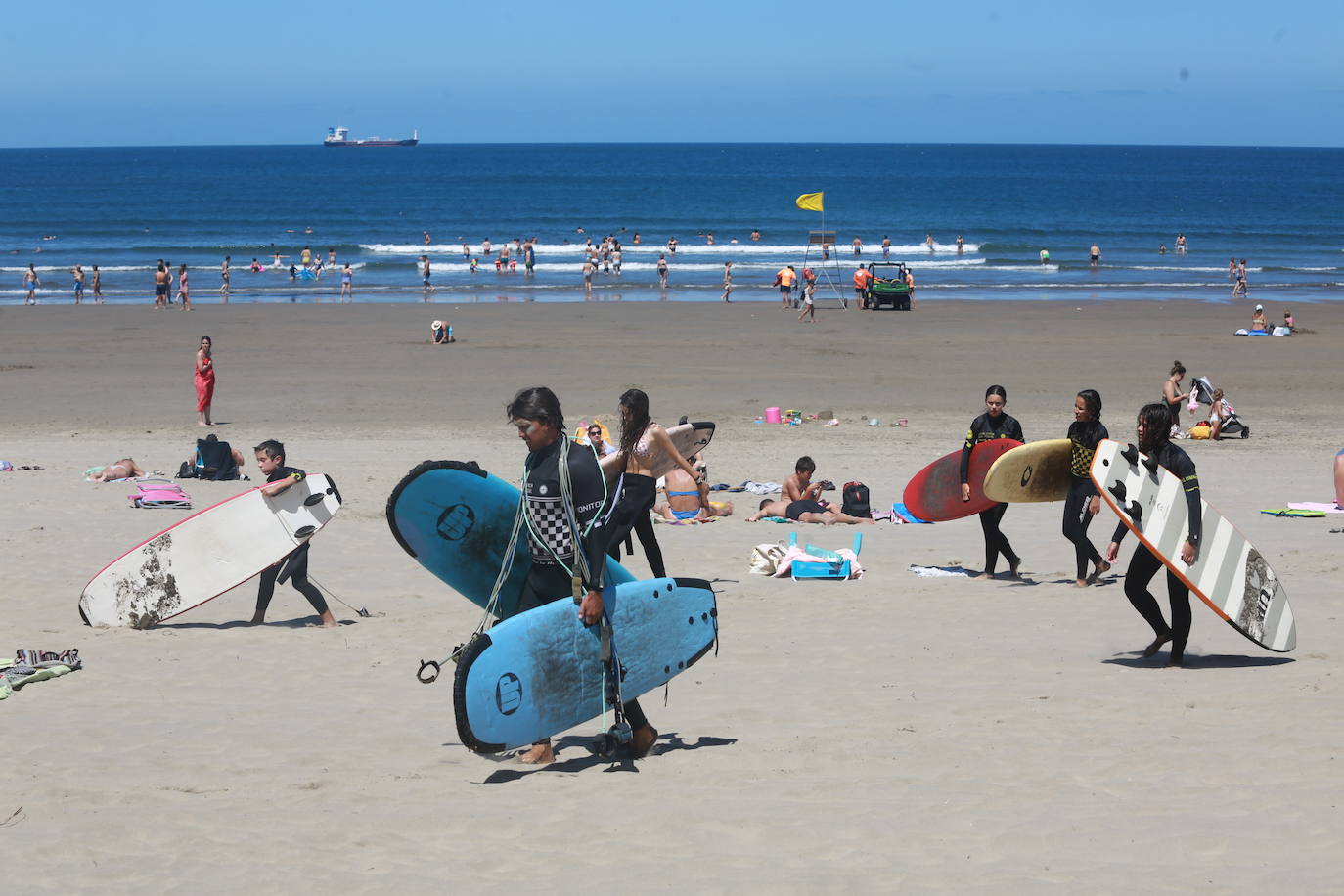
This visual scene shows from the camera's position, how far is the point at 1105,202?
87.4 metres

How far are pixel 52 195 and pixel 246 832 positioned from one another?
316 feet

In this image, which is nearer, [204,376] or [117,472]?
[117,472]

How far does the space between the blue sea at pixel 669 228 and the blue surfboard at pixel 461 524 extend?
100.0ft

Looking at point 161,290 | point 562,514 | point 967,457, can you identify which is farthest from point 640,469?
point 161,290

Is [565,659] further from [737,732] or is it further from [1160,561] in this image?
[1160,561]

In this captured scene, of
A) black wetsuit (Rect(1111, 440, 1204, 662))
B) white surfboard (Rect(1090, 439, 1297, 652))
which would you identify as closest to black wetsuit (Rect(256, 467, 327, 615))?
white surfboard (Rect(1090, 439, 1297, 652))

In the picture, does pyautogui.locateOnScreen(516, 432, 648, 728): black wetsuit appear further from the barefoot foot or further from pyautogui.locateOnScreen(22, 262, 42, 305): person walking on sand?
pyautogui.locateOnScreen(22, 262, 42, 305): person walking on sand

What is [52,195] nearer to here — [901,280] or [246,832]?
[901,280]

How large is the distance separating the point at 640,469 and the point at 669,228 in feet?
192

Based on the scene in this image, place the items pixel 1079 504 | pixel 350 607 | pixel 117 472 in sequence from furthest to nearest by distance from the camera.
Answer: pixel 117 472
pixel 1079 504
pixel 350 607

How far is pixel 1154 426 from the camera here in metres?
6.67

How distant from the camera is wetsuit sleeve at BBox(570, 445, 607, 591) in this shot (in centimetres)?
534

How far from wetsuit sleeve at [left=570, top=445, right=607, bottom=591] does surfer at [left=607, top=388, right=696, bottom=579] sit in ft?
6.30

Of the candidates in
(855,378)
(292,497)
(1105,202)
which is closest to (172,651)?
(292,497)
